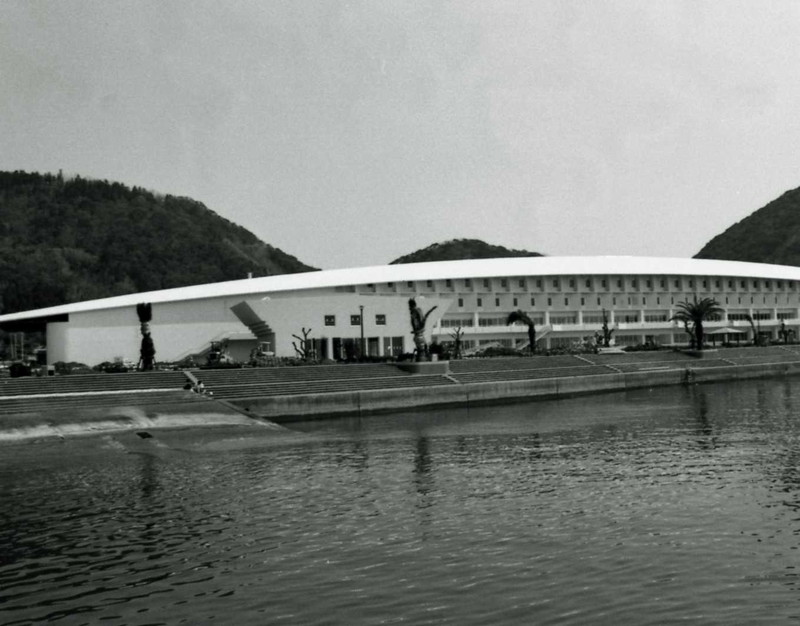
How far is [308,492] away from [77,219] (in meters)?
151

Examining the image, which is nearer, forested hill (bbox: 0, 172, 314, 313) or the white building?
the white building

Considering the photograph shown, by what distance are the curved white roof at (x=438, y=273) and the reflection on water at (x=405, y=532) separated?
46025 mm

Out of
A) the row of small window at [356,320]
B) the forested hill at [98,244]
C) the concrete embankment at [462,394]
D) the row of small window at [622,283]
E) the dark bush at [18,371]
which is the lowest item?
the concrete embankment at [462,394]

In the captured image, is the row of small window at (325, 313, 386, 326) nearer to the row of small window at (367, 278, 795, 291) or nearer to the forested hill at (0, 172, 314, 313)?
the row of small window at (367, 278, 795, 291)

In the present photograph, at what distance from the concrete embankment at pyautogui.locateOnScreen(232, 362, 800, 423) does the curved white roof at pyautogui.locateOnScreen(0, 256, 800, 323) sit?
27.1 m

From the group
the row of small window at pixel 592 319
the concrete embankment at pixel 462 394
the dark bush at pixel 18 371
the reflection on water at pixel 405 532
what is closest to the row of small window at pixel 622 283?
the row of small window at pixel 592 319

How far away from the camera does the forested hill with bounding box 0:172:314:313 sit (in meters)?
139

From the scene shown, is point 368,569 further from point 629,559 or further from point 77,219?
point 77,219

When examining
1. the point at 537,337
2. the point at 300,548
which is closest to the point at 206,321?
the point at 537,337

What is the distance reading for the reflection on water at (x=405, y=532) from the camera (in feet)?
35.1

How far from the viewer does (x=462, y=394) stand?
46.8 metres

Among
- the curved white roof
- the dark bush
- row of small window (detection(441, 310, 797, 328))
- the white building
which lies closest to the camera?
the dark bush

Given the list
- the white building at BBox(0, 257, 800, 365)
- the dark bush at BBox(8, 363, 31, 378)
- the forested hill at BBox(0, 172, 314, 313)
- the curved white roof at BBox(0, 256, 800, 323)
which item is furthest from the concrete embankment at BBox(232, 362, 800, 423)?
the forested hill at BBox(0, 172, 314, 313)

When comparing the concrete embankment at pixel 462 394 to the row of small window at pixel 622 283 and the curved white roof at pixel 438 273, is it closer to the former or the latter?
the row of small window at pixel 622 283
